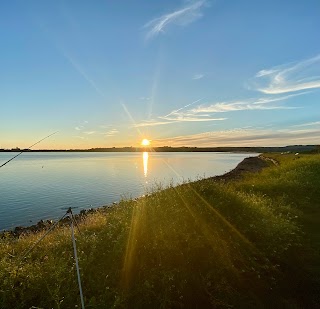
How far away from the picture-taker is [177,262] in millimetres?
9523

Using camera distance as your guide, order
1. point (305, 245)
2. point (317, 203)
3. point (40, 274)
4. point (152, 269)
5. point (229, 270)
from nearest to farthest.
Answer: point (40, 274), point (152, 269), point (229, 270), point (305, 245), point (317, 203)

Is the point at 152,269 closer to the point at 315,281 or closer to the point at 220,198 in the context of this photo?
the point at 315,281

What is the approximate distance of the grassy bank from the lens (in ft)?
26.4

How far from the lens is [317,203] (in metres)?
21.3

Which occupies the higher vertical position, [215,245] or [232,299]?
[215,245]

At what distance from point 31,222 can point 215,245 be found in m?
22.3

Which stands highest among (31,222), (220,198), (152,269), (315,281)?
(220,198)

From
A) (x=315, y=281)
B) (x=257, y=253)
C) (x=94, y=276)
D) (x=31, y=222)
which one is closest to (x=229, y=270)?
(x=257, y=253)

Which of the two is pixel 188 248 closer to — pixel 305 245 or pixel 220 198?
pixel 220 198

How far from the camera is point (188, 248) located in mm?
10008

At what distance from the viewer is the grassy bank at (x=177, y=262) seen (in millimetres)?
8055

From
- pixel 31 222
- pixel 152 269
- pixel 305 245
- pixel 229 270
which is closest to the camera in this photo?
pixel 152 269

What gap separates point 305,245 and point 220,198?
3737 mm

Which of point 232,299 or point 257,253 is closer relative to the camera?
point 232,299
